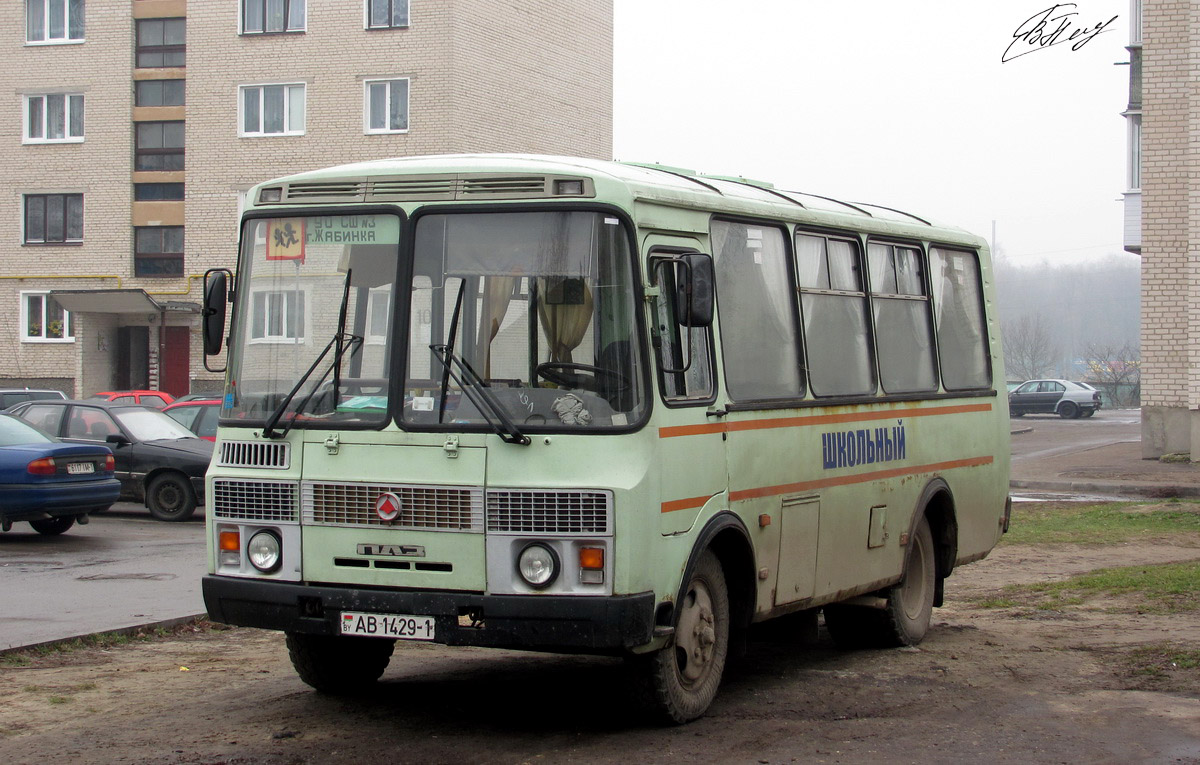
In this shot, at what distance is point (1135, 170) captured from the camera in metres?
36.3

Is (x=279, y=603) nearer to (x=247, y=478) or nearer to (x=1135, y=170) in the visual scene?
(x=247, y=478)

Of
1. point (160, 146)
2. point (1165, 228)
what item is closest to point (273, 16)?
point (160, 146)

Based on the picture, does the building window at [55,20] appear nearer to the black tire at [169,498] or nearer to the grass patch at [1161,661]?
the black tire at [169,498]

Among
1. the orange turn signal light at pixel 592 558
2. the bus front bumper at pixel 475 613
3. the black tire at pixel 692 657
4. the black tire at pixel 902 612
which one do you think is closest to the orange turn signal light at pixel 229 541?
the bus front bumper at pixel 475 613

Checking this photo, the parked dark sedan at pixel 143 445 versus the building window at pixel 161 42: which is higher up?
the building window at pixel 161 42

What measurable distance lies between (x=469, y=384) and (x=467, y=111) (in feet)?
115

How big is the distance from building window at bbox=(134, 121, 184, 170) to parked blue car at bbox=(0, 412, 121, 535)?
2952 cm

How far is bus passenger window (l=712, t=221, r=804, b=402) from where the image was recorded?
26.1ft

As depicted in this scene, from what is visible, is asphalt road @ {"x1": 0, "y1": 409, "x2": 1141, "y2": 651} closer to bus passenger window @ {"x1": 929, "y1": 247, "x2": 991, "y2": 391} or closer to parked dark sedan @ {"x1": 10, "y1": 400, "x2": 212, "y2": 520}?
parked dark sedan @ {"x1": 10, "y1": 400, "x2": 212, "y2": 520}

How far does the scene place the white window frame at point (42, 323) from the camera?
1783 inches

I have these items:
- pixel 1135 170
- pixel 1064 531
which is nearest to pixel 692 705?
pixel 1064 531

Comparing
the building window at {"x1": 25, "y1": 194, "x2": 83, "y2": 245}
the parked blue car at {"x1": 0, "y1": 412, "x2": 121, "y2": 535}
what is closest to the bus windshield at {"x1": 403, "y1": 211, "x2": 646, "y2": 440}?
the parked blue car at {"x1": 0, "y1": 412, "x2": 121, "y2": 535}

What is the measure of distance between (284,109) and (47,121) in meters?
8.35

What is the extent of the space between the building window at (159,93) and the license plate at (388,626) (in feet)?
133
